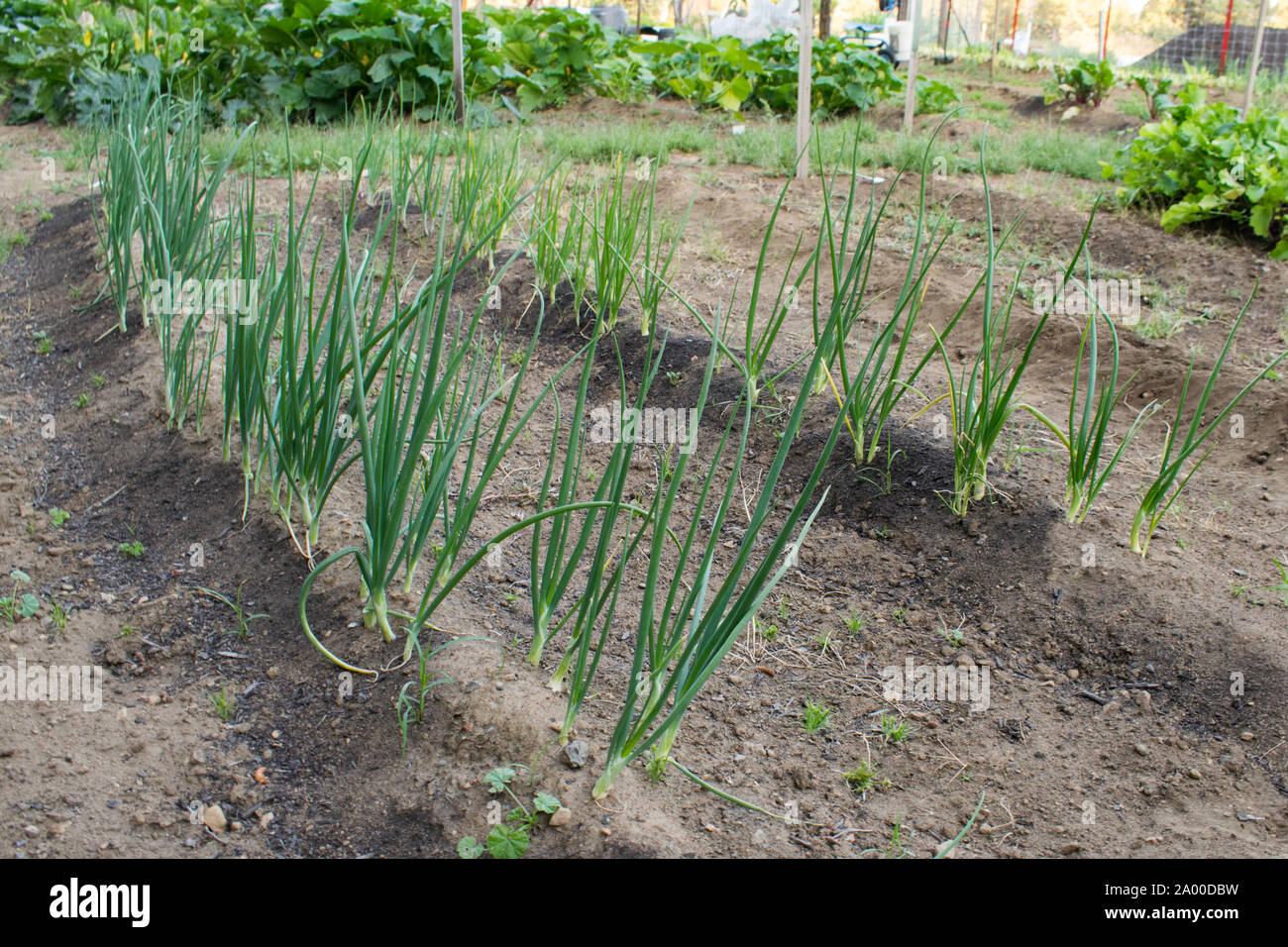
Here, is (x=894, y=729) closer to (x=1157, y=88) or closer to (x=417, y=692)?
(x=417, y=692)

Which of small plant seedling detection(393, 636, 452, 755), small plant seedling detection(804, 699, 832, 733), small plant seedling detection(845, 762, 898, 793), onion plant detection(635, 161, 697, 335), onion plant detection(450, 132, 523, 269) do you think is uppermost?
onion plant detection(450, 132, 523, 269)

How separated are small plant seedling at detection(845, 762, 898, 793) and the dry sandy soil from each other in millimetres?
11

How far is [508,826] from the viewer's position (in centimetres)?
144

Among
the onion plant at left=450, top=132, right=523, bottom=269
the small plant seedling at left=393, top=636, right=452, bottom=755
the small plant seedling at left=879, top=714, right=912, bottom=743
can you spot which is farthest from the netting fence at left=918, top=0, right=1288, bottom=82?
the small plant seedling at left=393, top=636, right=452, bottom=755

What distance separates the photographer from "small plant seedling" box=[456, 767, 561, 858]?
139 centimetres

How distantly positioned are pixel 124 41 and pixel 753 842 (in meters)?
6.75

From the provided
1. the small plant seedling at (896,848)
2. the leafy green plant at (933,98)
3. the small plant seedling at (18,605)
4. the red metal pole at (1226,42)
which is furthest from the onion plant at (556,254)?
the red metal pole at (1226,42)

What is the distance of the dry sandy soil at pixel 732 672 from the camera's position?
1510 mm

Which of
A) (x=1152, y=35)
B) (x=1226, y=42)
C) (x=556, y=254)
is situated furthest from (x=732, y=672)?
(x=1152, y=35)

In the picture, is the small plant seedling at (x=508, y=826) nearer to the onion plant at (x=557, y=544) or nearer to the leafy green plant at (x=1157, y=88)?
the onion plant at (x=557, y=544)

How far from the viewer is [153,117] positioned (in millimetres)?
2900

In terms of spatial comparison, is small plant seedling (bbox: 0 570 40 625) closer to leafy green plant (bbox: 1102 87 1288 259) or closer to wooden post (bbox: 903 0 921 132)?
leafy green plant (bbox: 1102 87 1288 259)

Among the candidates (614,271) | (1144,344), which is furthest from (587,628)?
(1144,344)
